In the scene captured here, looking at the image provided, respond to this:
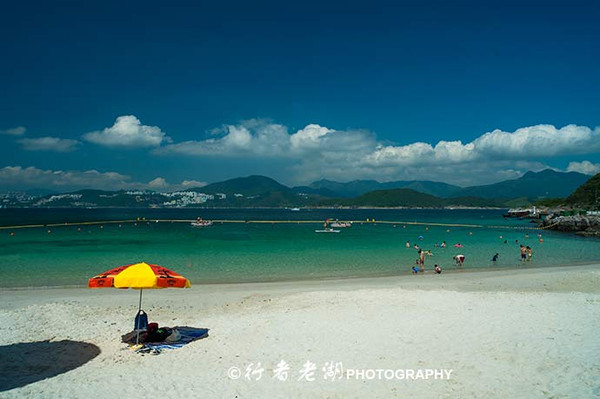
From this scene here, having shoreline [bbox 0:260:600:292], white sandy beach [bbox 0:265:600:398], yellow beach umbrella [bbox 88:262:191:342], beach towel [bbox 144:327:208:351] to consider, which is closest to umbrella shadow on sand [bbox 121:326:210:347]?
beach towel [bbox 144:327:208:351]

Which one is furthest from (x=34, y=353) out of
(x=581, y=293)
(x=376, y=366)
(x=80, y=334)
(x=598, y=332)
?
(x=581, y=293)

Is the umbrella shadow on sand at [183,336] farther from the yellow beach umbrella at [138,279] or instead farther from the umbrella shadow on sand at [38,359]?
the umbrella shadow on sand at [38,359]

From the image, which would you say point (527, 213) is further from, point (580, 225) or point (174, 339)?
point (174, 339)

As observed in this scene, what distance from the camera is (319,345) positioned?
10.4 meters

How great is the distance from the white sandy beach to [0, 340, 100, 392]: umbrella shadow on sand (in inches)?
1.6

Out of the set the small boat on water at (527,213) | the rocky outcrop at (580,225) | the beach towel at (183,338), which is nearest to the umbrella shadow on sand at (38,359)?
the beach towel at (183,338)

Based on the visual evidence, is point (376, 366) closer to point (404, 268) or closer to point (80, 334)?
point (80, 334)

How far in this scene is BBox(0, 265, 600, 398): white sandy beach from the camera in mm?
7941

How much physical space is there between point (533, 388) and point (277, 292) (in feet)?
42.8

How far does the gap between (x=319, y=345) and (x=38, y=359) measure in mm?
7225

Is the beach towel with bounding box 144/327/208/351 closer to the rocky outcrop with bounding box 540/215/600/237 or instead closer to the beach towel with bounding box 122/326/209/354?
the beach towel with bounding box 122/326/209/354

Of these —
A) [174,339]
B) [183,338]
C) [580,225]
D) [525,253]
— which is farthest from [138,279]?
[580,225]

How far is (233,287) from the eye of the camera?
21.2 m

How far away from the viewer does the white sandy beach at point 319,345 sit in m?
7.94
